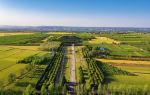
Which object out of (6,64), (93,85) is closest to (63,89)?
(93,85)

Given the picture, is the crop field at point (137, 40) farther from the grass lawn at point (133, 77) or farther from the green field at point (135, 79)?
the green field at point (135, 79)

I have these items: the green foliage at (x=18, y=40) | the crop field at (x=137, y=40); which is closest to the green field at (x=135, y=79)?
the crop field at (x=137, y=40)

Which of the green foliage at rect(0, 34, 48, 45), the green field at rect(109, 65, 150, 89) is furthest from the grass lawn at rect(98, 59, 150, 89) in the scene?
the green foliage at rect(0, 34, 48, 45)

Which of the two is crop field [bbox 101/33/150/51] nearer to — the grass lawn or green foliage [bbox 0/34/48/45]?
the grass lawn

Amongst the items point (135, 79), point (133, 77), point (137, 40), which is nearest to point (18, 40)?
point (137, 40)

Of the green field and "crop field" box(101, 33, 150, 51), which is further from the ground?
the green field

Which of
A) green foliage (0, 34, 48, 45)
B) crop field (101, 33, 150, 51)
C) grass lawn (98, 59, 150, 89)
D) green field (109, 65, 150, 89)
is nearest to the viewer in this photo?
green field (109, 65, 150, 89)

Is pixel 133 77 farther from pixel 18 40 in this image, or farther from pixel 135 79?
pixel 18 40

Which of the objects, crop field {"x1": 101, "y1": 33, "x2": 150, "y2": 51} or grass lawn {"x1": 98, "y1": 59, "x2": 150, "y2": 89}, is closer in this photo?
grass lawn {"x1": 98, "y1": 59, "x2": 150, "y2": 89}

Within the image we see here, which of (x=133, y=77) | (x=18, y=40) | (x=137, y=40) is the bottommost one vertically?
(x=137, y=40)

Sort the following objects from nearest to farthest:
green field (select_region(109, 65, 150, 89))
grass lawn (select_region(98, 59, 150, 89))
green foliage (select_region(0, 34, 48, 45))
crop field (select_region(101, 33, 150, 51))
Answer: green field (select_region(109, 65, 150, 89)) → grass lawn (select_region(98, 59, 150, 89)) → crop field (select_region(101, 33, 150, 51)) → green foliage (select_region(0, 34, 48, 45))

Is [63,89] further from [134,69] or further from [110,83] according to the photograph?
[134,69]
